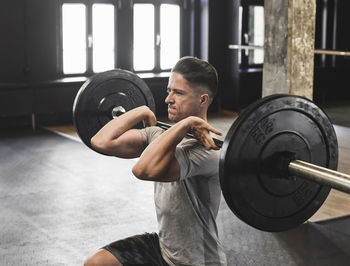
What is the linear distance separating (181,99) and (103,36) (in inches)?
245

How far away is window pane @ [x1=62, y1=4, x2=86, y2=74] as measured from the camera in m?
7.83

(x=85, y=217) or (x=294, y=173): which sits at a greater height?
(x=294, y=173)

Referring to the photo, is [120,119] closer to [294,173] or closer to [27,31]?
[294,173]

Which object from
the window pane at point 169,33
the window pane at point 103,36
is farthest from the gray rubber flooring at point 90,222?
the window pane at point 169,33

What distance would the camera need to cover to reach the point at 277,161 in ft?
5.43

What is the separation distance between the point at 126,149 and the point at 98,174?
3.10 metres

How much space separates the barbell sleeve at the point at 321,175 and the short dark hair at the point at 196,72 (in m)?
0.53

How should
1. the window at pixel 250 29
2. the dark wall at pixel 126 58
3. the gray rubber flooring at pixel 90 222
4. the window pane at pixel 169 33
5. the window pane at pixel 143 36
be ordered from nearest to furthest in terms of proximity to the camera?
the gray rubber flooring at pixel 90 222 → the dark wall at pixel 126 58 → the window pane at pixel 143 36 → the window pane at pixel 169 33 → the window at pixel 250 29

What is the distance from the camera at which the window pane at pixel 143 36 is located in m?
8.27

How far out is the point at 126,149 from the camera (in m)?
2.25

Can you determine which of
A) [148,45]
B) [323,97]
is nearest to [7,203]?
[148,45]

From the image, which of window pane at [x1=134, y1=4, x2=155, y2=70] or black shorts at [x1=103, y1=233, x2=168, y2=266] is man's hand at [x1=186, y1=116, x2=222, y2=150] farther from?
window pane at [x1=134, y1=4, x2=155, y2=70]

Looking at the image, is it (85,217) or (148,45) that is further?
(148,45)

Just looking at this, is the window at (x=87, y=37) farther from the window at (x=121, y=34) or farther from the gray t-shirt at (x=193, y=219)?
the gray t-shirt at (x=193, y=219)
